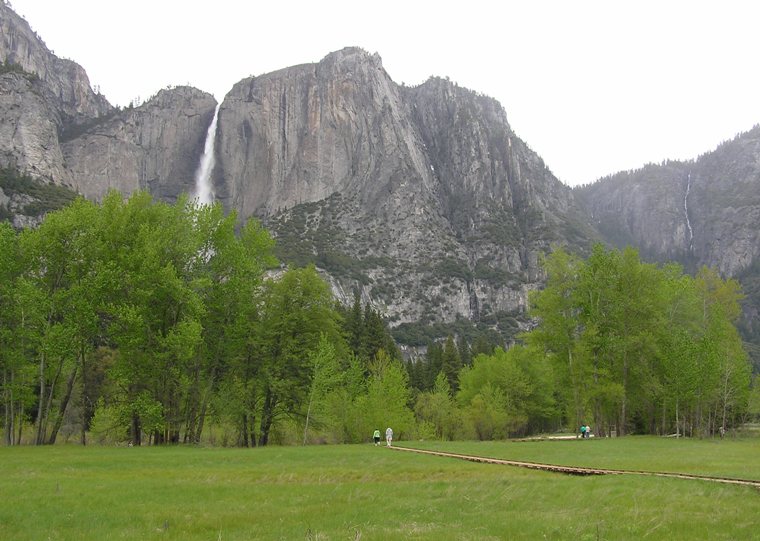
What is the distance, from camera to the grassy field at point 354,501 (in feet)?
37.3

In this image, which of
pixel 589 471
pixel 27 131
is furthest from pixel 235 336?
pixel 27 131

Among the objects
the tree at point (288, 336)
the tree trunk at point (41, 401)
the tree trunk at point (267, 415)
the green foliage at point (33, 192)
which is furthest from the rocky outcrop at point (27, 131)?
the tree trunk at point (267, 415)

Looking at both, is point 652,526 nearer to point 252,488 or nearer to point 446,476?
point 446,476

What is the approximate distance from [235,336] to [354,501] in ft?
77.4

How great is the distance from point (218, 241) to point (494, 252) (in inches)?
6631

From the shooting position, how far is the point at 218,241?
3697cm

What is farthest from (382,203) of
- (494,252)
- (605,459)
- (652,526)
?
(652,526)

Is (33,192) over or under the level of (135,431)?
over

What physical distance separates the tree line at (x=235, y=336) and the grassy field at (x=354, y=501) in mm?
10435

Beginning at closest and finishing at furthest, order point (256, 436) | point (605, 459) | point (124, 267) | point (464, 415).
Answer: point (605, 459) → point (124, 267) → point (256, 436) → point (464, 415)

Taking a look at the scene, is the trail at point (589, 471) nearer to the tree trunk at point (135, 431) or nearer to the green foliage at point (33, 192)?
the tree trunk at point (135, 431)

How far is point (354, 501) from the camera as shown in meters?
15.0

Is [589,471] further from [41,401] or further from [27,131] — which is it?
[27,131]

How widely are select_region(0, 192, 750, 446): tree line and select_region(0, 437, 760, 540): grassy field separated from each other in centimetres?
1044
